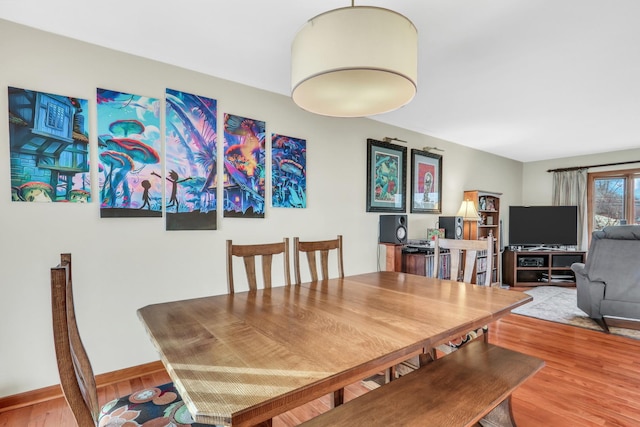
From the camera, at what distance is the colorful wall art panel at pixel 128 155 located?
2162 millimetres

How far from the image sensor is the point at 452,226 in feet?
14.1

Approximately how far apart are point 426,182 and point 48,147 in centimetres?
408

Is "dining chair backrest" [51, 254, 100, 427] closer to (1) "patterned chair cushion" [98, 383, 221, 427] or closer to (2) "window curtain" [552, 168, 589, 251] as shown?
(1) "patterned chair cushion" [98, 383, 221, 427]

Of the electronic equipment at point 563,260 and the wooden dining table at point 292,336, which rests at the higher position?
the wooden dining table at point 292,336

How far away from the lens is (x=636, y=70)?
8.35ft

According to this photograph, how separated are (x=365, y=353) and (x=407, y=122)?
355 centimetres

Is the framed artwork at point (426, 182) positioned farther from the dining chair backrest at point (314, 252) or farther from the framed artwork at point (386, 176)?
the dining chair backrest at point (314, 252)

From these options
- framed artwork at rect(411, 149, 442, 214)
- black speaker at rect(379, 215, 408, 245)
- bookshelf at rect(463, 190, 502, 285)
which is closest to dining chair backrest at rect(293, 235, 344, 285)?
black speaker at rect(379, 215, 408, 245)

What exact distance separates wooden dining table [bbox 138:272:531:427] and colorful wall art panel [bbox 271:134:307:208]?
132cm

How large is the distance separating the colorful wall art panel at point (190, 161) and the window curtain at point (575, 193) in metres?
6.45

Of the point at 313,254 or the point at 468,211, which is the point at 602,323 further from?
the point at 313,254

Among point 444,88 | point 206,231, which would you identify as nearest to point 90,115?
point 206,231

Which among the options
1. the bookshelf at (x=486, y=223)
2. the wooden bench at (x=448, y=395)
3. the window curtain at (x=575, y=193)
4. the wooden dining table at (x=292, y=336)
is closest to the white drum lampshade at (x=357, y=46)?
the wooden dining table at (x=292, y=336)

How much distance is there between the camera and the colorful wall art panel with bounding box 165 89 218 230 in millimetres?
2420
